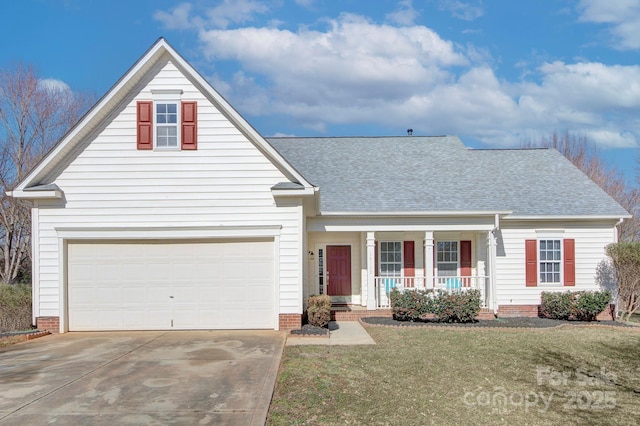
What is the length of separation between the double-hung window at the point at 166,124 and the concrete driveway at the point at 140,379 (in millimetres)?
4866

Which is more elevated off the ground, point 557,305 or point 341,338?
point 557,305

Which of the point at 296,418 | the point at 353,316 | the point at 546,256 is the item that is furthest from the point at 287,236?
the point at 546,256

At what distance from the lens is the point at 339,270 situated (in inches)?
672

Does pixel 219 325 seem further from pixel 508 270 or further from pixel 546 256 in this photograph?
pixel 546 256

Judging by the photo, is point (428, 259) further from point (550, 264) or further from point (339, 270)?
point (550, 264)

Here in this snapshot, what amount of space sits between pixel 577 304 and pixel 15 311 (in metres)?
16.3

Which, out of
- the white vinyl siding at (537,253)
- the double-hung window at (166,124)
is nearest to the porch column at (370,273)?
the white vinyl siding at (537,253)

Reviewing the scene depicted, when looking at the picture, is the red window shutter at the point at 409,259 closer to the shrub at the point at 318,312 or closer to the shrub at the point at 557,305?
the shrub at the point at 557,305

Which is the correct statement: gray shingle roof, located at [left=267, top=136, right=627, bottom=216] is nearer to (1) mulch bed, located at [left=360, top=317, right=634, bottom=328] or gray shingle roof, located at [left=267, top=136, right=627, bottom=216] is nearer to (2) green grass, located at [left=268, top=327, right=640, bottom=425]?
(1) mulch bed, located at [left=360, top=317, right=634, bottom=328]

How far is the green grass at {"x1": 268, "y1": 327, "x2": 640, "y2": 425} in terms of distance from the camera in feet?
21.2

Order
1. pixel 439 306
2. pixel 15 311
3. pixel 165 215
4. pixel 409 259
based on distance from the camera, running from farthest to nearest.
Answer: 1. pixel 409 259
2. pixel 439 306
3. pixel 15 311
4. pixel 165 215

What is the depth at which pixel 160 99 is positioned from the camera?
40.9ft

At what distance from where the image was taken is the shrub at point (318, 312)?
12.6 m

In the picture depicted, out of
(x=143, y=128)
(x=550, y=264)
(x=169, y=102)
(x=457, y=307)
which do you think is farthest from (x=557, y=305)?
(x=143, y=128)
